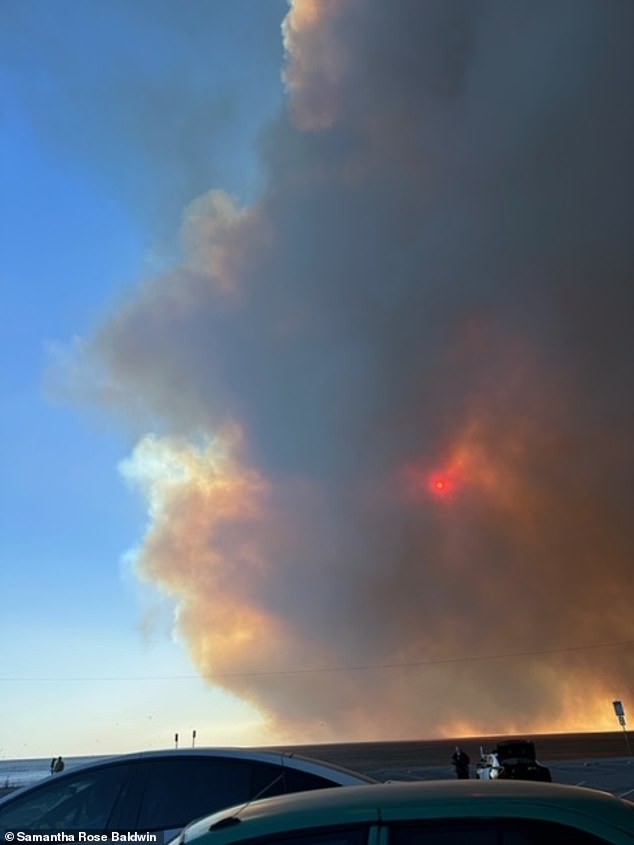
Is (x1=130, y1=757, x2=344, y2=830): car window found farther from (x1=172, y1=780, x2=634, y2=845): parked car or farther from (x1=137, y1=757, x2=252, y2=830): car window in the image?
(x1=172, y1=780, x2=634, y2=845): parked car

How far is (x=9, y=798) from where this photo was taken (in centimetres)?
543

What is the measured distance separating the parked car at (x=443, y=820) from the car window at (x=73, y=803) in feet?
8.85

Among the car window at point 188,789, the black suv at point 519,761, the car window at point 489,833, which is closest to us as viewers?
the car window at point 489,833

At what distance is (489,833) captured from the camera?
273 centimetres

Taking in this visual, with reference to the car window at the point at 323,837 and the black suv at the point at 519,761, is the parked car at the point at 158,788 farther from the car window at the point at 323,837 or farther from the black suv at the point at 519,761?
the black suv at the point at 519,761

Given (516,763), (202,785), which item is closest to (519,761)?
(516,763)

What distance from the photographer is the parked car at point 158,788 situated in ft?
16.7

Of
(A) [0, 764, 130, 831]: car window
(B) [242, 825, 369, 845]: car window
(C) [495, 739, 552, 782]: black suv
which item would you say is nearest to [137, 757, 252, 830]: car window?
(A) [0, 764, 130, 831]: car window

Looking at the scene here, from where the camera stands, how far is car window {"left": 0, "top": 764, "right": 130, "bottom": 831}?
515cm

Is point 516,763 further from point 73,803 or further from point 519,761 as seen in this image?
point 73,803

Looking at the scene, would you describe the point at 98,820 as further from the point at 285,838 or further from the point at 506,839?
the point at 506,839

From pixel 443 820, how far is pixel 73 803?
12.8ft

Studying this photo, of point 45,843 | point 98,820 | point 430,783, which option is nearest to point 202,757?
point 98,820

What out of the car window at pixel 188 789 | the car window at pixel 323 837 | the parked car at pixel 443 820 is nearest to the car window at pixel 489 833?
the parked car at pixel 443 820
